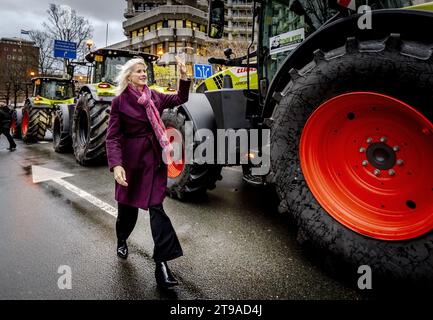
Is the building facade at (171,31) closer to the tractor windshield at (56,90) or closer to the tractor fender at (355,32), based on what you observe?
the tractor windshield at (56,90)

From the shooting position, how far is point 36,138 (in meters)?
11.4

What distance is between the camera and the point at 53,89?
42.7 feet

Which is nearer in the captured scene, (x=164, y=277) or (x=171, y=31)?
(x=164, y=277)

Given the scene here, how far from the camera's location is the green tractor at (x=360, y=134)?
186 cm

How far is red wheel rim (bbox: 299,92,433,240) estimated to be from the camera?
2000 millimetres

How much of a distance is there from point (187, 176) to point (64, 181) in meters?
2.99

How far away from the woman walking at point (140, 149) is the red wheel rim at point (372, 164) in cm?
122

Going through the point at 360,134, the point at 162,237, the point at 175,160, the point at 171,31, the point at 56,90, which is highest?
the point at 171,31

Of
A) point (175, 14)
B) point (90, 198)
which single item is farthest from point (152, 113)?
point (175, 14)

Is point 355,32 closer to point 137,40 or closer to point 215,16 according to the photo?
point 215,16

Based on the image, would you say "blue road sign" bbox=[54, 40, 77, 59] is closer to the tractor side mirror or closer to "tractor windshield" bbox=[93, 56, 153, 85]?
"tractor windshield" bbox=[93, 56, 153, 85]

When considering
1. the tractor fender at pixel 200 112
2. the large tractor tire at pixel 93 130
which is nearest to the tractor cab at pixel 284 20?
the tractor fender at pixel 200 112

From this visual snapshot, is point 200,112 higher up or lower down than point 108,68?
lower down
